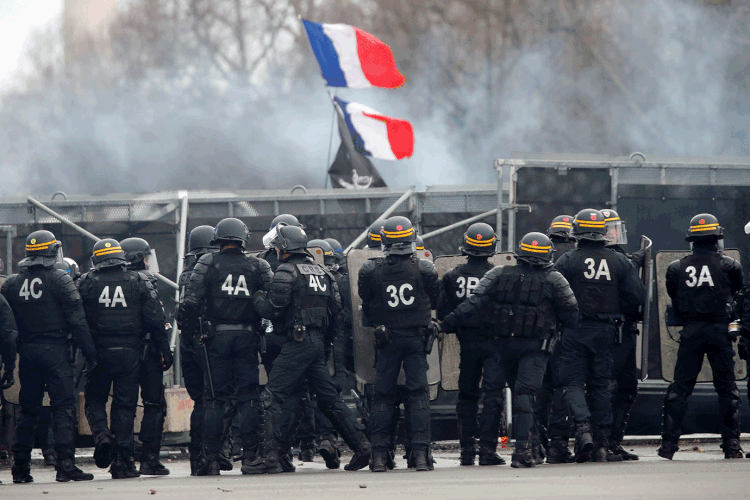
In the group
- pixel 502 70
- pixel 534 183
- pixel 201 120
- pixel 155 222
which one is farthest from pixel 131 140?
pixel 534 183

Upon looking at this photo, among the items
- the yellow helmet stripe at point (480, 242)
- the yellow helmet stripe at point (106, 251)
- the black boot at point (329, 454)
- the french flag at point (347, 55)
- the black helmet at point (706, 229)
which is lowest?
the black boot at point (329, 454)

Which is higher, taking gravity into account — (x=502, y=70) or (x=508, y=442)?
(x=502, y=70)

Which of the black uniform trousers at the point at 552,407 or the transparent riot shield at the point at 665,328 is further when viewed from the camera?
the transparent riot shield at the point at 665,328

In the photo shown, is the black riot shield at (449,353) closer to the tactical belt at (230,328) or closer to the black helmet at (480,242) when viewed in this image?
the black helmet at (480,242)

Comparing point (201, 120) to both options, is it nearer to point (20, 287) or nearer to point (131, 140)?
point (131, 140)

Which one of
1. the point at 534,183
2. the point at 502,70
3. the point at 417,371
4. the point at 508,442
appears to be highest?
the point at 502,70

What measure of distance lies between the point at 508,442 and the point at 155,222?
4.33 meters

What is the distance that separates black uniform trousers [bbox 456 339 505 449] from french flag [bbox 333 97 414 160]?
6.18m

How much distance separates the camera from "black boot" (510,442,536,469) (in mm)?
7477

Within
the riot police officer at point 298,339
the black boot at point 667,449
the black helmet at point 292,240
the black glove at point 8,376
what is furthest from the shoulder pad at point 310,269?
the black boot at point 667,449

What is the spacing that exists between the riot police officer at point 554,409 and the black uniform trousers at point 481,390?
402 millimetres

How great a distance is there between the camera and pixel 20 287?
802 centimetres

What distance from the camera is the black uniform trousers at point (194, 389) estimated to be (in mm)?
8227

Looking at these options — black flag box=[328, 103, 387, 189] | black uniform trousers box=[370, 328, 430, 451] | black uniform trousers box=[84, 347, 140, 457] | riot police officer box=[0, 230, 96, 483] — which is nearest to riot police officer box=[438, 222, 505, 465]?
black uniform trousers box=[370, 328, 430, 451]
